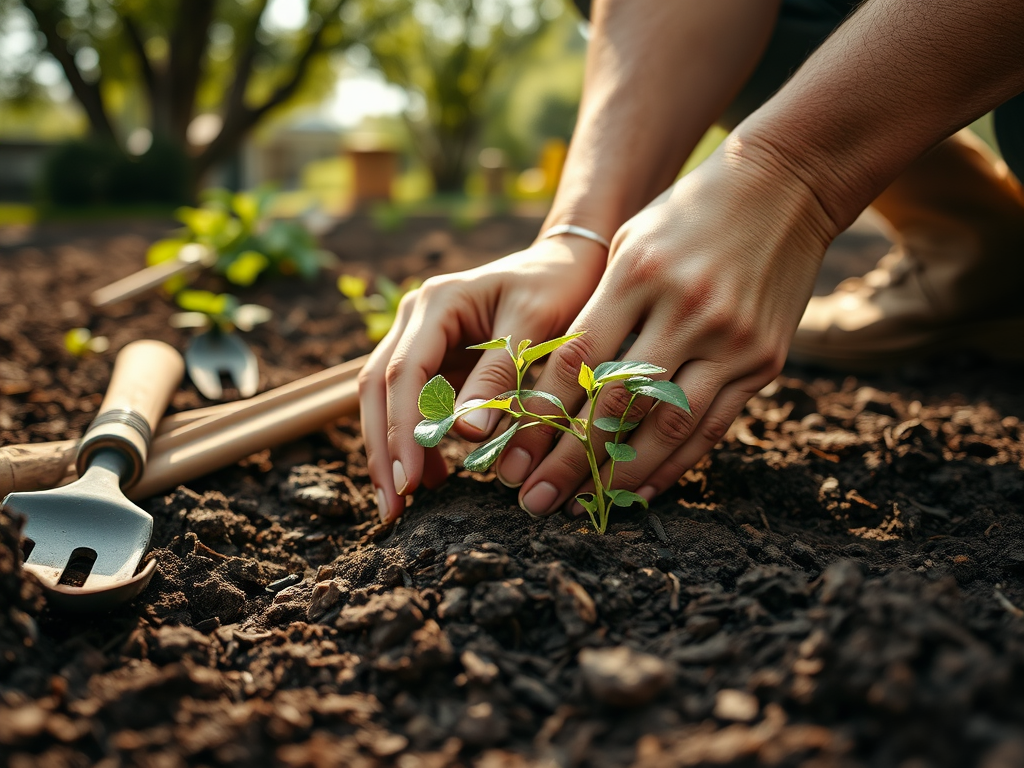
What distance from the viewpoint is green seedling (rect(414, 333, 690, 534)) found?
116cm

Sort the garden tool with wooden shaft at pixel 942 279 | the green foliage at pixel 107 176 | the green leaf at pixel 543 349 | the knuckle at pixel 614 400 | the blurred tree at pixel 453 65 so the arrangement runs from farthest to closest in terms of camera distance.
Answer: the blurred tree at pixel 453 65 → the green foliage at pixel 107 176 → the garden tool with wooden shaft at pixel 942 279 → the knuckle at pixel 614 400 → the green leaf at pixel 543 349

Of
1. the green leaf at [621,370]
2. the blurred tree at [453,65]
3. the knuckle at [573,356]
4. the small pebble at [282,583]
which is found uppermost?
the green leaf at [621,370]

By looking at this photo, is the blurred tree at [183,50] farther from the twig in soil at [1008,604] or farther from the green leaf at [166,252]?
the twig in soil at [1008,604]

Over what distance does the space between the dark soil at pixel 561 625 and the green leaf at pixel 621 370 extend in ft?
0.91

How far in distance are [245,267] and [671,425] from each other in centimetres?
267

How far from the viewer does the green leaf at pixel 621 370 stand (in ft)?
3.76

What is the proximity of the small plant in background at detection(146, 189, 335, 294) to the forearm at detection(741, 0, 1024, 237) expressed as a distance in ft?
Result: 8.94

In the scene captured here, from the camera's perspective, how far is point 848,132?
55.3 inches

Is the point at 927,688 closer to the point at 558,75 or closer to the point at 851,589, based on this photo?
the point at 851,589

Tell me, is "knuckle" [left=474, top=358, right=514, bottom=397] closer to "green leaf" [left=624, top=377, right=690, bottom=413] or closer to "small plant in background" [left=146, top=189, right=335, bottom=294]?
"green leaf" [left=624, top=377, right=690, bottom=413]

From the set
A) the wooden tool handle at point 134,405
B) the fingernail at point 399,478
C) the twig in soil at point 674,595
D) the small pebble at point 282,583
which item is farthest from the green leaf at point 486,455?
the wooden tool handle at point 134,405

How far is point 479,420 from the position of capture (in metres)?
1.38

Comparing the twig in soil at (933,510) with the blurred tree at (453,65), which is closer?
the twig in soil at (933,510)

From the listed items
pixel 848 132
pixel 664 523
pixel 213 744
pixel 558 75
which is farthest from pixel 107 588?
pixel 558 75
